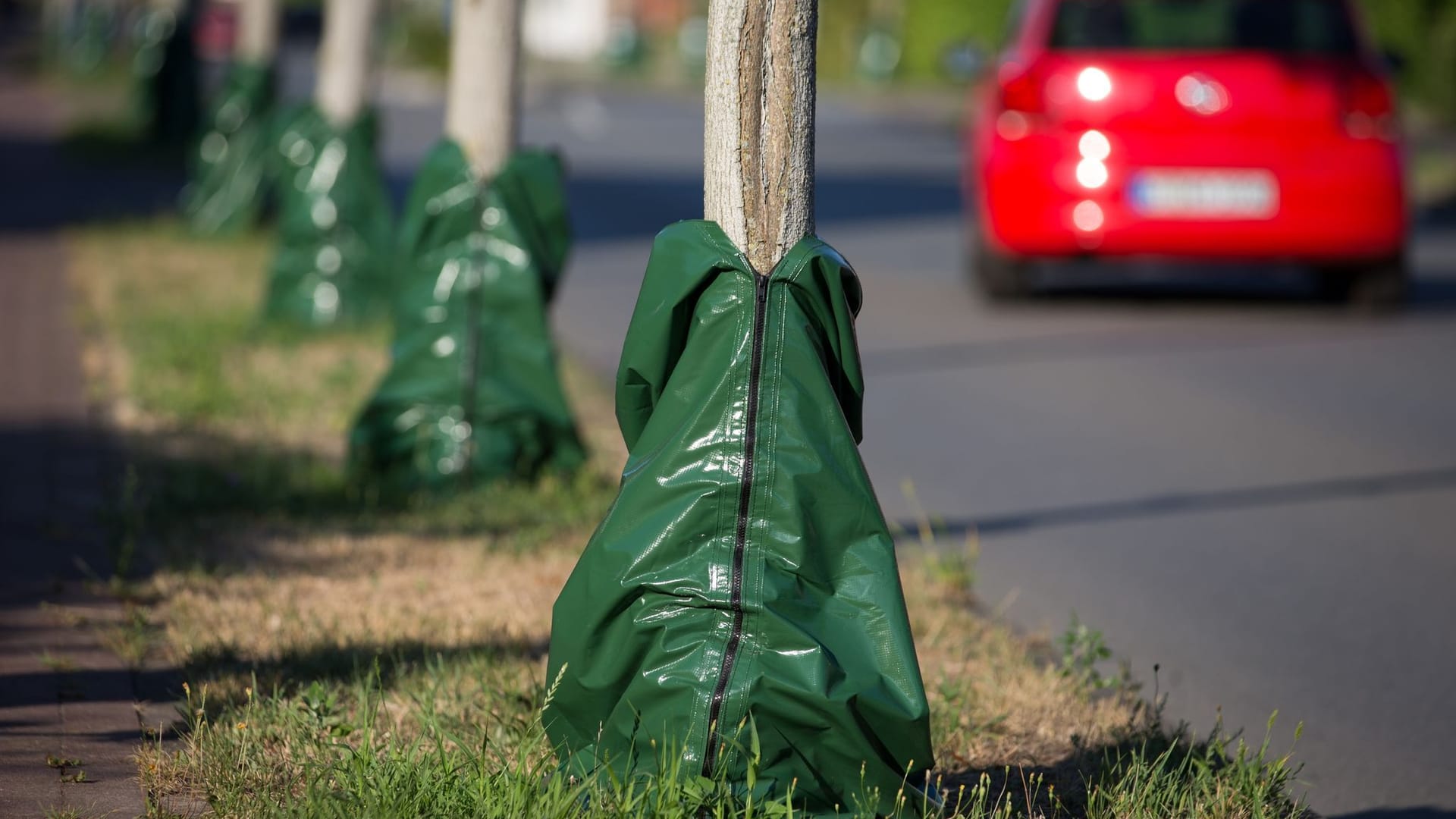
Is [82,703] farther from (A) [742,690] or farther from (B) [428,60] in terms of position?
(B) [428,60]

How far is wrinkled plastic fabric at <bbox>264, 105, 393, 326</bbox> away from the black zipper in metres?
6.68

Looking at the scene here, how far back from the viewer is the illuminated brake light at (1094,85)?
393 inches

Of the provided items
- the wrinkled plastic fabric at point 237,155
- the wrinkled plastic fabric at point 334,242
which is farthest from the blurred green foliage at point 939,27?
the wrinkled plastic fabric at point 334,242

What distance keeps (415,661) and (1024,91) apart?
6.70 metres

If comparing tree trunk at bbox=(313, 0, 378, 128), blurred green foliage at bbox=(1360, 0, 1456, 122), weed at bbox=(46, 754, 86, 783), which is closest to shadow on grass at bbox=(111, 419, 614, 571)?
weed at bbox=(46, 754, 86, 783)

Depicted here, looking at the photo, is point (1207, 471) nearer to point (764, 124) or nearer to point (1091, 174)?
point (1091, 174)

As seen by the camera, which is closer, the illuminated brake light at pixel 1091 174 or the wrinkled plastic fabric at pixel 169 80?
the illuminated brake light at pixel 1091 174

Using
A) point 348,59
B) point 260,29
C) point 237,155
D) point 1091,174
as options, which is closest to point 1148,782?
point 1091,174

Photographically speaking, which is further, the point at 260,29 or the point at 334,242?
the point at 260,29

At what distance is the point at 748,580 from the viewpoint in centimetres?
317

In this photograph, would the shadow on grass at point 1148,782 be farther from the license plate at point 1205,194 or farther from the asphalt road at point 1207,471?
the license plate at point 1205,194

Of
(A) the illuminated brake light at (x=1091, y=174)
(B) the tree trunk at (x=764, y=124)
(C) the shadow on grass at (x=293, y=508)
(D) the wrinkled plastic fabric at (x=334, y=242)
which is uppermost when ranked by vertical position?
(B) the tree trunk at (x=764, y=124)

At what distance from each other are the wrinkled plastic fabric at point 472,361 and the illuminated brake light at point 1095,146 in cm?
459

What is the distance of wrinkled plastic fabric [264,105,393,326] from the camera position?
9625 mm
